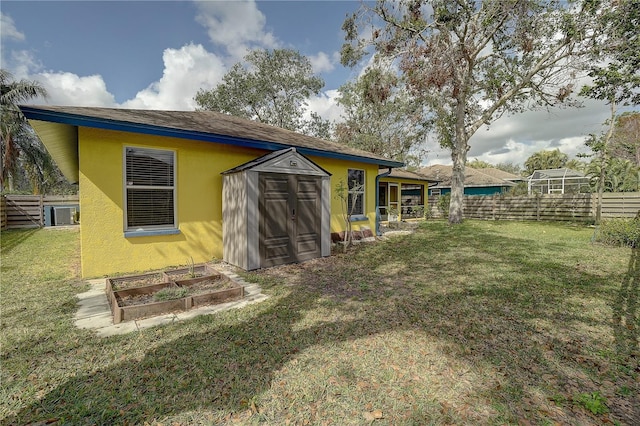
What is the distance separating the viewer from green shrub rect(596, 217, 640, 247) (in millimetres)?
8023

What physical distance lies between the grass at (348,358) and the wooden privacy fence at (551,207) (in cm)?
1245

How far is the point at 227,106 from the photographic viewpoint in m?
23.7

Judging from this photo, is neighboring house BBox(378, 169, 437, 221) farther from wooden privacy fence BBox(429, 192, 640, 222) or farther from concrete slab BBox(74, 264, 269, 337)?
concrete slab BBox(74, 264, 269, 337)

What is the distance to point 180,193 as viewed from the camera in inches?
239

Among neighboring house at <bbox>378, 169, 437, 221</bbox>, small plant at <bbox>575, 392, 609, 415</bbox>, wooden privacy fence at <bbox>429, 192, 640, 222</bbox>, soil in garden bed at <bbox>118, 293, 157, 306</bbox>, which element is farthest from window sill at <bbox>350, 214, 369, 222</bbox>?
wooden privacy fence at <bbox>429, 192, 640, 222</bbox>

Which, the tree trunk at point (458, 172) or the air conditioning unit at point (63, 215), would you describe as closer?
the tree trunk at point (458, 172)

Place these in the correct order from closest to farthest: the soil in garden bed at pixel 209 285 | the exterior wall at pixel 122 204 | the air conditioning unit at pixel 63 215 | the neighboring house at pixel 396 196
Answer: the soil in garden bed at pixel 209 285 < the exterior wall at pixel 122 204 < the air conditioning unit at pixel 63 215 < the neighboring house at pixel 396 196

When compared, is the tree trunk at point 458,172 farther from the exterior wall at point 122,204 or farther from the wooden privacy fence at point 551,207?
the exterior wall at point 122,204

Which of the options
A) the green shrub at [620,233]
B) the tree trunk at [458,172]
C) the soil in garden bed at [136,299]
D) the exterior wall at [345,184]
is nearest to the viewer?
the soil in garden bed at [136,299]

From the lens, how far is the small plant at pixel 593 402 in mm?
1978

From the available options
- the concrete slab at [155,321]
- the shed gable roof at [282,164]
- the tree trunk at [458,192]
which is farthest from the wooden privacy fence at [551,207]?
the concrete slab at [155,321]

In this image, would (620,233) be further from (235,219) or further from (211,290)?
(211,290)

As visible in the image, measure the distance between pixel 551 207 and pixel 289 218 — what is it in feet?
55.6

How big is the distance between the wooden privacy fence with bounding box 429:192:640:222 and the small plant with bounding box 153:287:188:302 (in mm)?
18678
